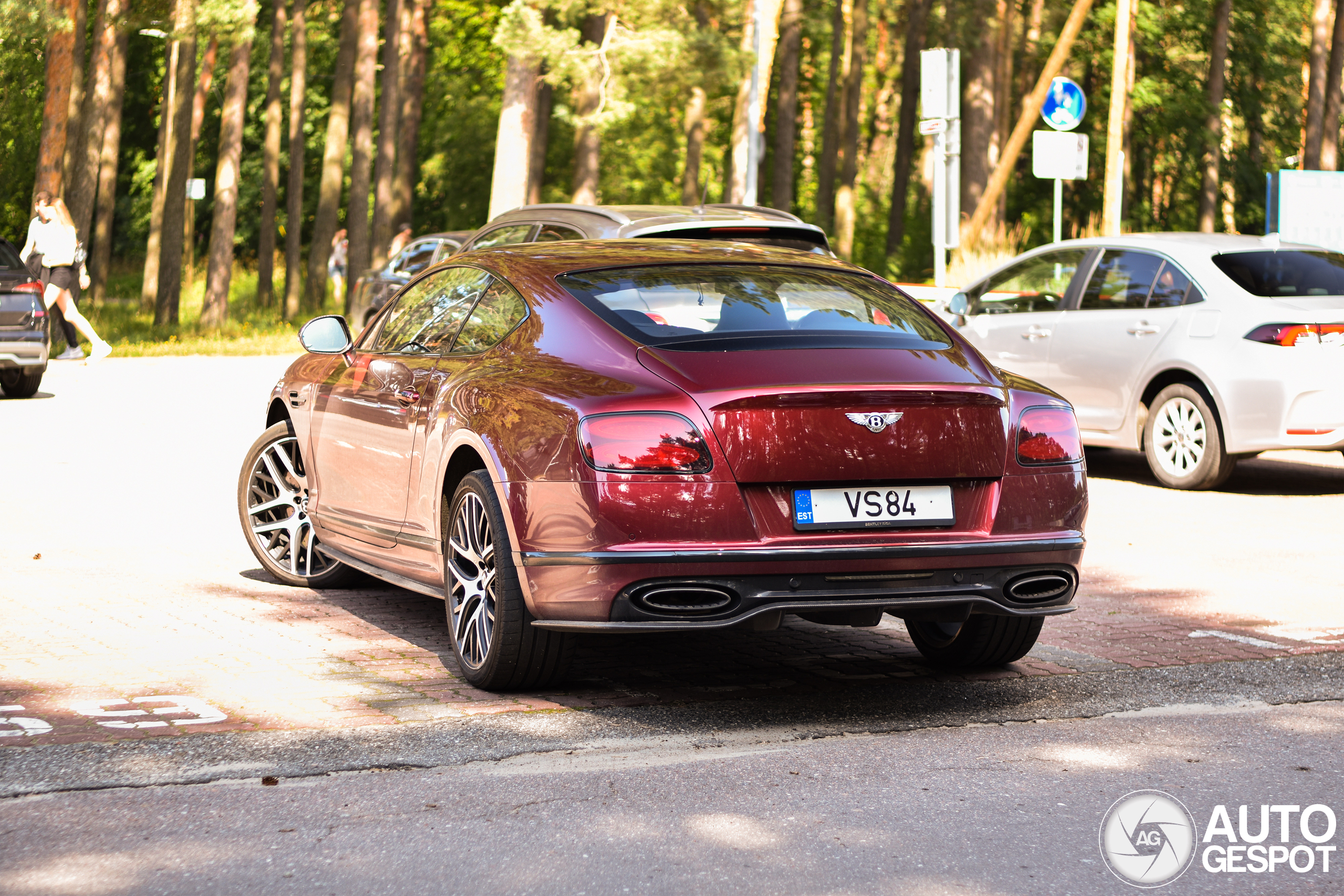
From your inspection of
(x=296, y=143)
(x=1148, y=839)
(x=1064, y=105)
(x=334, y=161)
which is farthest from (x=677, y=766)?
(x=296, y=143)

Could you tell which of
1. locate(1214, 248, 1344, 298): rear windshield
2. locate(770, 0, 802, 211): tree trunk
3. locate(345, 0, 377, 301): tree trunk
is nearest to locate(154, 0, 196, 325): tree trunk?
locate(345, 0, 377, 301): tree trunk

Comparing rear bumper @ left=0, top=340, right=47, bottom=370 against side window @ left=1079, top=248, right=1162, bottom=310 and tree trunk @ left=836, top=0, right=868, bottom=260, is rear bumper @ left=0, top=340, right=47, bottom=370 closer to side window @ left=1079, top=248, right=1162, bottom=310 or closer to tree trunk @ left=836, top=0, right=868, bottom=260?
side window @ left=1079, top=248, right=1162, bottom=310

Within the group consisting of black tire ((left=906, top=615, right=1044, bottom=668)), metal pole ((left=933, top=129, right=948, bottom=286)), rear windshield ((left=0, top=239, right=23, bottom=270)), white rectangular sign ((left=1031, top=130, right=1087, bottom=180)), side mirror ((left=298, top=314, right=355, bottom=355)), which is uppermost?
white rectangular sign ((left=1031, top=130, right=1087, bottom=180))

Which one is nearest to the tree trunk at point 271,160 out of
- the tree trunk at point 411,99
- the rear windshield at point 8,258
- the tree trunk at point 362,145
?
the tree trunk at point 411,99

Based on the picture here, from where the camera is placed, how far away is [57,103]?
25.9 metres

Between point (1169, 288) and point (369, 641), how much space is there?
7234mm

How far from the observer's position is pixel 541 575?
526cm

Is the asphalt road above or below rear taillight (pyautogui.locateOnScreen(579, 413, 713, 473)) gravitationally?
below

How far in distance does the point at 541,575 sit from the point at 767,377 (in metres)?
0.94

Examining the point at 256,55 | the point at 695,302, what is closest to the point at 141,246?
the point at 256,55

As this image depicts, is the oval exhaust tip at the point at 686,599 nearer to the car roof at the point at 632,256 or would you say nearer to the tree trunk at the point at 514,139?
the car roof at the point at 632,256

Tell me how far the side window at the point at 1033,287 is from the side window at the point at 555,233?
327 centimetres

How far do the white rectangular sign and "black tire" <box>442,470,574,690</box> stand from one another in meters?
13.6

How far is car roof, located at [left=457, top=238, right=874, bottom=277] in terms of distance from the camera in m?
6.12
